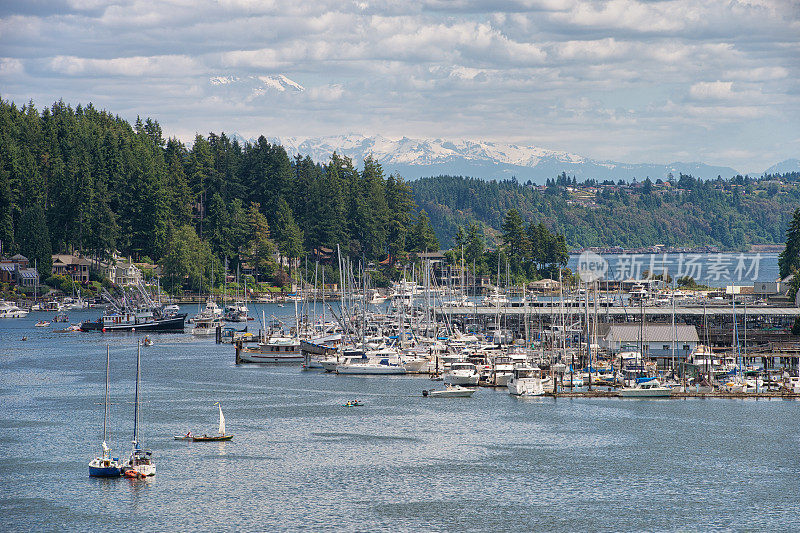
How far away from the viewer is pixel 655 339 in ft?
358

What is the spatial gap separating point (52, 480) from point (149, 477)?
541 centimetres

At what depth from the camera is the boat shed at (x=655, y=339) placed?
10725 centimetres

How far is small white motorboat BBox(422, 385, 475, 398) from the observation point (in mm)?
86938

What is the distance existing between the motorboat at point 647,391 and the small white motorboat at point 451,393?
12.9 m

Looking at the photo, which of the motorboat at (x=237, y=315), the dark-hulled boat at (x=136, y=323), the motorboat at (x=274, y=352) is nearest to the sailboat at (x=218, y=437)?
the motorboat at (x=274, y=352)

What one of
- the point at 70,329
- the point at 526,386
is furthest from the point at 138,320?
the point at 526,386

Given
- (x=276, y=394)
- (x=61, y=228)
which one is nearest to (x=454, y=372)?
(x=276, y=394)

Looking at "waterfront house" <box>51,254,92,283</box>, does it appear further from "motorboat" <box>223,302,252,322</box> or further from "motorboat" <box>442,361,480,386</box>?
"motorboat" <box>442,361,480,386</box>

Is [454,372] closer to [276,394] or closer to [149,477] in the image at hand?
[276,394]

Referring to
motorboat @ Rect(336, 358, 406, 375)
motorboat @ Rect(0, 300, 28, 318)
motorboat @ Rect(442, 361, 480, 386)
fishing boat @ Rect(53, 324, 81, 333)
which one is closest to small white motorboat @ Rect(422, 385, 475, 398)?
motorboat @ Rect(442, 361, 480, 386)

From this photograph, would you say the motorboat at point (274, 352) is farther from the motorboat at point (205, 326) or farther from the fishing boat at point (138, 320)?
the fishing boat at point (138, 320)

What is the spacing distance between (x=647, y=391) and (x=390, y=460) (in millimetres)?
30996

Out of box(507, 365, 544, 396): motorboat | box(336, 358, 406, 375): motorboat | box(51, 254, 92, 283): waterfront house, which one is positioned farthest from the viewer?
box(51, 254, 92, 283): waterfront house

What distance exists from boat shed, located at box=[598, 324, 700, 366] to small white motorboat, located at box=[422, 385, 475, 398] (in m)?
24.8
